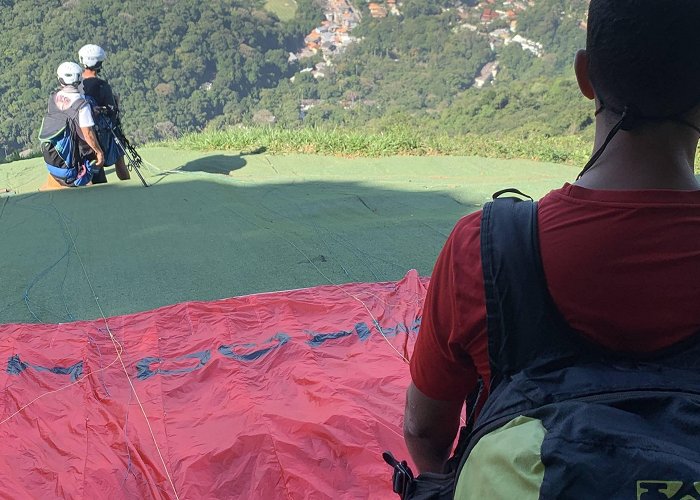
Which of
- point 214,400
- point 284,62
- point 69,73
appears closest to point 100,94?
point 69,73

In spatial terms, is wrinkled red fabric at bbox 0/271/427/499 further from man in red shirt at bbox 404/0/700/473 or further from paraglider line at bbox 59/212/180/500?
man in red shirt at bbox 404/0/700/473

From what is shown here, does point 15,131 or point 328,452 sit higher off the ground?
point 328,452

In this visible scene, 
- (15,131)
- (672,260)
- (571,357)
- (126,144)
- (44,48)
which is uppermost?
(672,260)

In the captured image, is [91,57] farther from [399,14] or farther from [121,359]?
[399,14]

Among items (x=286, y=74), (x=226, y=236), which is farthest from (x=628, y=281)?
(x=286, y=74)

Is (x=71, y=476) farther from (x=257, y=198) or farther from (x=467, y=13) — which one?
(x=467, y=13)

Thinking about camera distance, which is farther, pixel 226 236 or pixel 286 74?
pixel 286 74

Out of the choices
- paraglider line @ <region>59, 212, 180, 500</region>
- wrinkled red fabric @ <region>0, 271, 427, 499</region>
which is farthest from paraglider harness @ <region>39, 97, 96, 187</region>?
wrinkled red fabric @ <region>0, 271, 427, 499</region>
